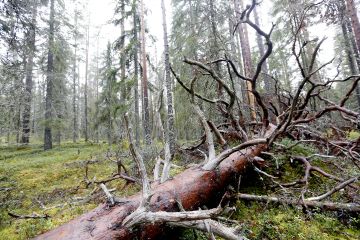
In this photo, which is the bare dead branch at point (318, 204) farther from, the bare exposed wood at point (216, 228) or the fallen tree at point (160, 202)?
the bare exposed wood at point (216, 228)

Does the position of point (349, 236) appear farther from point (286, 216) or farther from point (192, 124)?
point (192, 124)

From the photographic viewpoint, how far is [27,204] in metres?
5.76

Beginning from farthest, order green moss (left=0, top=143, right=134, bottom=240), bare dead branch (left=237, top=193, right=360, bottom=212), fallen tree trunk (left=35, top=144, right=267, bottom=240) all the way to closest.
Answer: green moss (left=0, top=143, right=134, bottom=240) < bare dead branch (left=237, top=193, right=360, bottom=212) < fallen tree trunk (left=35, top=144, right=267, bottom=240)

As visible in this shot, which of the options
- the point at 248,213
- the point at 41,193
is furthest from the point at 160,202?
the point at 41,193

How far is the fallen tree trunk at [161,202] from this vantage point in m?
2.10

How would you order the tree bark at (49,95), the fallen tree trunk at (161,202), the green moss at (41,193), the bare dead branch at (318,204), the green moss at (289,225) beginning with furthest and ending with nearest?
the tree bark at (49,95) → the green moss at (41,193) → the bare dead branch at (318,204) → the green moss at (289,225) → the fallen tree trunk at (161,202)

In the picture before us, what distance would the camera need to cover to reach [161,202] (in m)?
2.55

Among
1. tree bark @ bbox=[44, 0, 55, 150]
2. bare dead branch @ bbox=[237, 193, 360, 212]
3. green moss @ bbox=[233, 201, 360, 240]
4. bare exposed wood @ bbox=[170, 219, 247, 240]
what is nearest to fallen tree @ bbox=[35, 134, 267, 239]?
bare exposed wood @ bbox=[170, 219, 247, 240]

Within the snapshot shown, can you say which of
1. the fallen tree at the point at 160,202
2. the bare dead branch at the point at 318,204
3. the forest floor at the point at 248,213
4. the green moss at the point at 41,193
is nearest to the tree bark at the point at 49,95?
the green moss at the point at 41,193

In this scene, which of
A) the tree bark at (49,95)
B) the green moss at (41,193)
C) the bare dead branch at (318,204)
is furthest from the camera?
the tree bark at (49,95)

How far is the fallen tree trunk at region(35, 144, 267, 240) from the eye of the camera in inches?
82.6

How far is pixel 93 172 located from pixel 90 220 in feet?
22.0

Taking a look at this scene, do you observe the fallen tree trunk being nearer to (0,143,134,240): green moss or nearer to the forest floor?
the forest floor

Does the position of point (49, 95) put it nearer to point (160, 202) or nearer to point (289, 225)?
point (160, 202)
